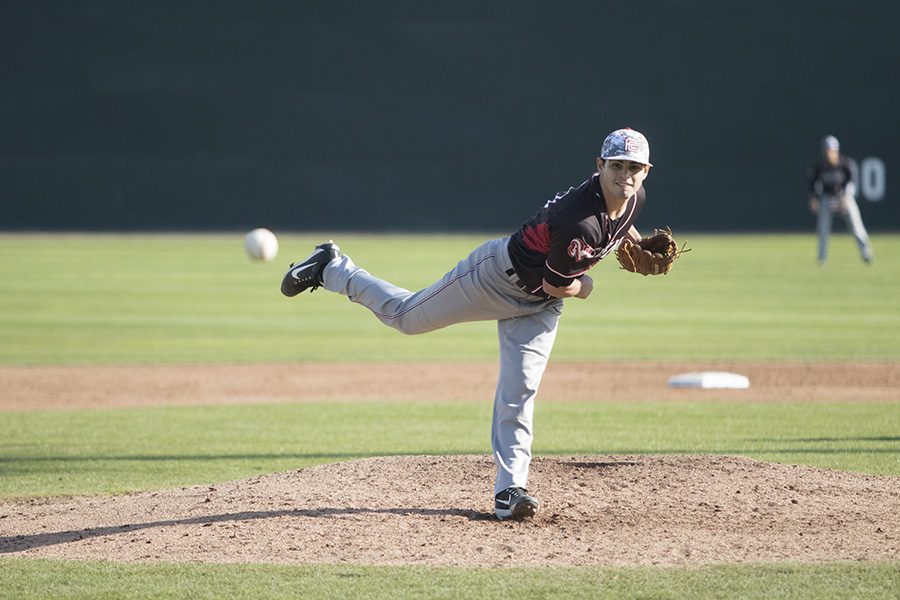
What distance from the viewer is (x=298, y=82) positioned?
32156 mm

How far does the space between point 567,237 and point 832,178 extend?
1819 centimetres

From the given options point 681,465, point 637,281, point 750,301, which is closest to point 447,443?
point 681,465

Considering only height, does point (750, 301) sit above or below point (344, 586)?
above

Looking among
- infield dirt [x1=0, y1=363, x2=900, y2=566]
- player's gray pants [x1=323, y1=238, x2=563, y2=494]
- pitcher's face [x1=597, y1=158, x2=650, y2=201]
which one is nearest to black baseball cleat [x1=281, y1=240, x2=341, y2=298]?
player's gray pants [x1=323, y1=238, x2=563, y2=494]

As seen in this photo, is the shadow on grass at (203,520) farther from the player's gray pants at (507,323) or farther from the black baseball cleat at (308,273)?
the black baseball cleat at (308,273)

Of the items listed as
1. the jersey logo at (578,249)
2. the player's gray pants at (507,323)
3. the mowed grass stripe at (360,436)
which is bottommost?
the mowed grass stripe at (360,436)

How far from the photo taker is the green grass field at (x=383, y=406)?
4.30 meters

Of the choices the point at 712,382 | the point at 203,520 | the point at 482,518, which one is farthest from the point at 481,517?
the point at 712,382

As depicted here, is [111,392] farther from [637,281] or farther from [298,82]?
[298,82]

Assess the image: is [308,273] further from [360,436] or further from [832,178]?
[832,178]

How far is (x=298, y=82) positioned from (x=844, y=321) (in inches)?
797

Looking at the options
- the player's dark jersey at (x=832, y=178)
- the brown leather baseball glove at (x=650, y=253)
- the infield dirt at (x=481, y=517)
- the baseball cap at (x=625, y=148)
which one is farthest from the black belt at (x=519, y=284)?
the player's dark jersey at (x=832, y=178)

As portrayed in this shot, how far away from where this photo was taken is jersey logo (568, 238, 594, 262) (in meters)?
4.88

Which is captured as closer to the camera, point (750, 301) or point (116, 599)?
point (116, 599)
